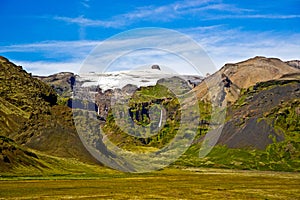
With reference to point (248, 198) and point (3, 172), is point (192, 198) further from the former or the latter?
point (3, 172)

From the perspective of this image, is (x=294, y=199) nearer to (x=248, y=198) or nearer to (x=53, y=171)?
(x=248, y=198)

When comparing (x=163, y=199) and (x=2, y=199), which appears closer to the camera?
(x=2, y=199)

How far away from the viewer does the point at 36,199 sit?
7550 cm

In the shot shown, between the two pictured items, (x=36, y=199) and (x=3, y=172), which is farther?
(x=3, y=172)

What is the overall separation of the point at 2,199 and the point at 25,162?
12409 centimetres

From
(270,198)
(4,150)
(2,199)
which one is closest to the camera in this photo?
(2,199)

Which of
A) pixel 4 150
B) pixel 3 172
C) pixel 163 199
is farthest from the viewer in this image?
pixel 4 150

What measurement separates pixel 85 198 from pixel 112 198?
596cm

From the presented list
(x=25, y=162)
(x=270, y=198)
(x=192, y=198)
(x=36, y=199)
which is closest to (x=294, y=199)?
(x=270, y=198)

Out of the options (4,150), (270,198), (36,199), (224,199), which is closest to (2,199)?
(36,199)

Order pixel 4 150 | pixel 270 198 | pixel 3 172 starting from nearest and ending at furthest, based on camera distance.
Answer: pixel 270 198, pixel 3 172, pixel 4 150

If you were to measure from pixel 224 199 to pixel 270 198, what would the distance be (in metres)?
10.8

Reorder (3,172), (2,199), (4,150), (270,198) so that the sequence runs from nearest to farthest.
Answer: (2,199) → (270,198) → (3,172) → (4,150)

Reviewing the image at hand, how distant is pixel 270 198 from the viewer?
84938 mm
